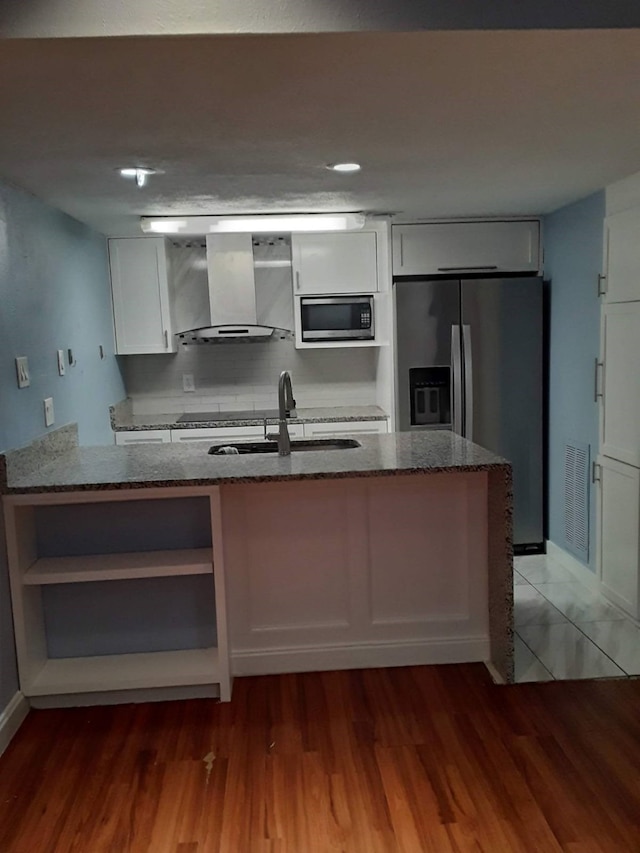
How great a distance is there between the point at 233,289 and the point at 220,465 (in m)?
2.17

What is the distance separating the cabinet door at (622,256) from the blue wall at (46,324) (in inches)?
112

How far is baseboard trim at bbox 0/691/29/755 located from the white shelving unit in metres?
0.06

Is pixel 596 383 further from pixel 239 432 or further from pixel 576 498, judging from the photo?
pixel 239 432

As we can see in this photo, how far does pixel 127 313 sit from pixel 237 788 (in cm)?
333

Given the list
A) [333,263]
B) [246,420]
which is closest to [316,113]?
[333,263]

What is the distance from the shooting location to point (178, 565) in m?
2.75

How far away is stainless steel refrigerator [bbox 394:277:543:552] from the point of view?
434cm

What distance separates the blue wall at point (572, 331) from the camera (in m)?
3.88

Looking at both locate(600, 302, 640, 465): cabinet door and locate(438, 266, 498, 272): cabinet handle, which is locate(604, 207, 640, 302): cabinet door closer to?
locate(600, 302, 640, 465): cabinet door

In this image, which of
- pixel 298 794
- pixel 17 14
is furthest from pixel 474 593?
pixel 17 14

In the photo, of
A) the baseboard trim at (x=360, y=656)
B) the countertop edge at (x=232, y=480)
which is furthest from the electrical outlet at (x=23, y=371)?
the baseboard trim at (x=360, y=656)

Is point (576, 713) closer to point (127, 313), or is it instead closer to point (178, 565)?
point (178, 565)

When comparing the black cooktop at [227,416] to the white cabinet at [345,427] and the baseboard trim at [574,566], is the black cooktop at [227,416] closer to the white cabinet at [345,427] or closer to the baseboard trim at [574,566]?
the white cabinet at [345,427]

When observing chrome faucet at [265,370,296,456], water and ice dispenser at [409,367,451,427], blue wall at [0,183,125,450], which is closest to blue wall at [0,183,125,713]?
blue wall at [0,183,125,450]
